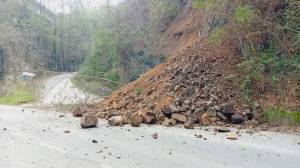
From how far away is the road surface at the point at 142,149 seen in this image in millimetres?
6809

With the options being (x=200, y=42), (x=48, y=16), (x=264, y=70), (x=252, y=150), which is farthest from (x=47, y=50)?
(x=252, y=150)

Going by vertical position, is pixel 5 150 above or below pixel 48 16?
below

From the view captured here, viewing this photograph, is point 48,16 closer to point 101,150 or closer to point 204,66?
point 204,66

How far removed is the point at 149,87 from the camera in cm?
1520

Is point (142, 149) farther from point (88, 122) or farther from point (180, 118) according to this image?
point (180, 118)

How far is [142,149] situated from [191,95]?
555cm

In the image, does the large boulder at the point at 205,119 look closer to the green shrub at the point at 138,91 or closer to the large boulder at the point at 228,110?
the large boulder at the point at 228,110

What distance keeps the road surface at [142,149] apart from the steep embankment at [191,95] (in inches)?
50.9

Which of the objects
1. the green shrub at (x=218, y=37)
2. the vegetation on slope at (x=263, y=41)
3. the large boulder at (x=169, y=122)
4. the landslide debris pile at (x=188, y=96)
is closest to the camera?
the large boulder at (x=169, y=122)

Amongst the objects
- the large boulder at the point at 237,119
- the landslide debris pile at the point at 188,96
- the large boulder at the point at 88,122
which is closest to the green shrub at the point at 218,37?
the landslide debris pile at the point at 188,96

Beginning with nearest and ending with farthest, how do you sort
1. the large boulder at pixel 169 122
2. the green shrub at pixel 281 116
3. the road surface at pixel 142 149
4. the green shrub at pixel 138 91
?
the road surface at pixel 142 149, the green shrub at pixel 281 116, the large boulder at pixel 169 122, the green shrub at pixel 138 91

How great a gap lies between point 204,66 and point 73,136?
6386 mm

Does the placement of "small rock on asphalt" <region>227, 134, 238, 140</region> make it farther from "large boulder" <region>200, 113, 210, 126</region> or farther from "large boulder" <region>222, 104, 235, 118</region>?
"large boulder" <region>222, 104, 235, 118</region>

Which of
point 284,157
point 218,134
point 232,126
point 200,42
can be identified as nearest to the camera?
point 284,157
